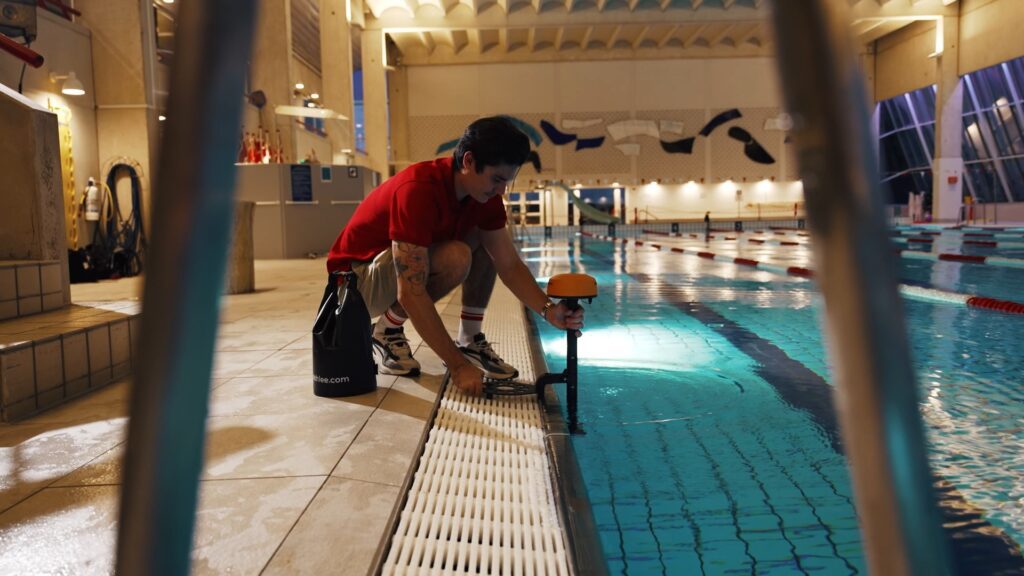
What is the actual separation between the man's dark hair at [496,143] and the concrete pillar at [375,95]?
53.9ft

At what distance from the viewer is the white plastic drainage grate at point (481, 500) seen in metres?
1.31

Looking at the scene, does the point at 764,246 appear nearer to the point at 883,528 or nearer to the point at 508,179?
the point at 508,179

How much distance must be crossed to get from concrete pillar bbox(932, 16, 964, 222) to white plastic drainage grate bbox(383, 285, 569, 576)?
20649 mm

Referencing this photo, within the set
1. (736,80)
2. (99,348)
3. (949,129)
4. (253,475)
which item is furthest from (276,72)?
(949,129)

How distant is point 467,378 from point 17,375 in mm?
1349

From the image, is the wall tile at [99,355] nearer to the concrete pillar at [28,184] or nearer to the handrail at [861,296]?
the concrete pillar at [28,184]

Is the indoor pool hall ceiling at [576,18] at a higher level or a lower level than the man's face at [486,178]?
higher

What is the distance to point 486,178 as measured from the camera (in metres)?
2.29

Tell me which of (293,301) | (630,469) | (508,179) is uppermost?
(508,179)

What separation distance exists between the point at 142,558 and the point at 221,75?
0.21m

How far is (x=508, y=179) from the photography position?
2326mm

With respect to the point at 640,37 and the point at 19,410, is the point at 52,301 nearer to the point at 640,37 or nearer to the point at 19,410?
the point at 19,410

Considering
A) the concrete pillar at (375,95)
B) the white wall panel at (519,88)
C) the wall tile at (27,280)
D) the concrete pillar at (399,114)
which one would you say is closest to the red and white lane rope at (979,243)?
the wall tile at (27,280)

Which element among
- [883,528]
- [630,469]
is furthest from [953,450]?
[883,528]
